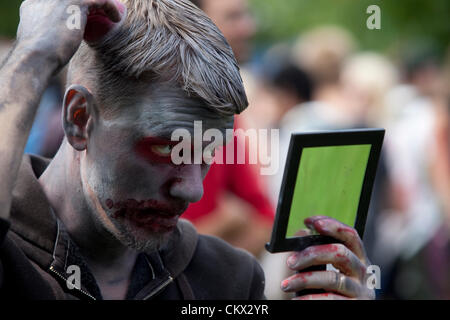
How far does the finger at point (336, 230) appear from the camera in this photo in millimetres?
2504

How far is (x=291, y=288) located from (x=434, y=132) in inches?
217

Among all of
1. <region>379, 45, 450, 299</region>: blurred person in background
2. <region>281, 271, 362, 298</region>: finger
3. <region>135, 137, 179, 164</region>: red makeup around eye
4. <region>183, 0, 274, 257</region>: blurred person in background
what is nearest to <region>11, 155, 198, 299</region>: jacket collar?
<region>135, 137, 179, 164</region>: red makeup around eye

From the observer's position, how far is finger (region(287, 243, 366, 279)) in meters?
2.50

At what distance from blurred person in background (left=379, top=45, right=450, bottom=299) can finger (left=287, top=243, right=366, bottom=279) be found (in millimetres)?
4530

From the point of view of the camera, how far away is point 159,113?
2467 millimetres

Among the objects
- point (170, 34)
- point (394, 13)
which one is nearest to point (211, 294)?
point (170, 34)

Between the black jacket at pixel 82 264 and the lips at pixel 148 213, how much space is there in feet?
0.75

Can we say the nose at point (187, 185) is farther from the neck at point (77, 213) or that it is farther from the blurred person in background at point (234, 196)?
the blurred person in background at point (234, 196)

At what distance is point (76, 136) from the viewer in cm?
256

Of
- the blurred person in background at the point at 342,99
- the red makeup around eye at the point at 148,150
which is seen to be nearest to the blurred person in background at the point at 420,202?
the blurred person in background at the point at 342,99

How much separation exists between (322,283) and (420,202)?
243 inches

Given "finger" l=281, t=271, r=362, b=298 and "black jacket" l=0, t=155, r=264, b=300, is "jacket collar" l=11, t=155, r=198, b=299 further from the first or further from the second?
"finger" l=281, t=271, r=362, b=298

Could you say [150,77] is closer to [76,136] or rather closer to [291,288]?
[76,136]

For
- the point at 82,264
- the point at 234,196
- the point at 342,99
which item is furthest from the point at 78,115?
the point at 342,99
